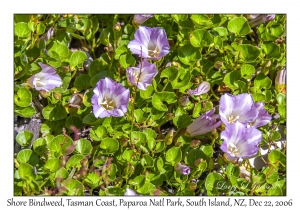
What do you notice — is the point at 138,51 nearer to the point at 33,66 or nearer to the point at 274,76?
the point at 33,66

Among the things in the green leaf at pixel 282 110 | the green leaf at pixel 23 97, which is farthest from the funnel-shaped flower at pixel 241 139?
the green leaf at pixel 23 97

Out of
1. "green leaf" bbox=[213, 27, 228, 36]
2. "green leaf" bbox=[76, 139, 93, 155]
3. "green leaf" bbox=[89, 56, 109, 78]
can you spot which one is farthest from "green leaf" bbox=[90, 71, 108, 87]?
"green leaf" bbox=[213, 27, 228, 36]

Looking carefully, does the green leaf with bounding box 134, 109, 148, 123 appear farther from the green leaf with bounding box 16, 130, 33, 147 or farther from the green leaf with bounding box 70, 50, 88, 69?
the green leaf with bounding box 16, 130, 33, 147

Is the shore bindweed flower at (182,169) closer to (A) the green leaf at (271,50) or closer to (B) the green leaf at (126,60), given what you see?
(B) the green leaf at (126,60)

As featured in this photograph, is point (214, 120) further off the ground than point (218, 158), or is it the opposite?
point (214, 120)

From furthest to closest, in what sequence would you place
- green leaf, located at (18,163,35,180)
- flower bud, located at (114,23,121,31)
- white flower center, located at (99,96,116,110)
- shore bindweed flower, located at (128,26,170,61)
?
flower bud, located at (114,23,121,31) < shore bindweed flower, located at (128,26,170,61) < white flower center, located at (99,96,116,110) < green leaf, located at (18,163,35,180)

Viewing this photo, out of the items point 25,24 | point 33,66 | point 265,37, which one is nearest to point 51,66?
point 33,66

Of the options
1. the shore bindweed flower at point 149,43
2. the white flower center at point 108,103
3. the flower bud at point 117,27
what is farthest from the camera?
the flower bud at point 117,27
